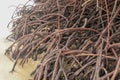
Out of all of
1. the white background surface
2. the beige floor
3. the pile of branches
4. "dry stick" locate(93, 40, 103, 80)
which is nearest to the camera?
"dry stick" locate(93, 40, 103, 80)

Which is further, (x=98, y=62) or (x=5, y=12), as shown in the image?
(x=5, y=12)

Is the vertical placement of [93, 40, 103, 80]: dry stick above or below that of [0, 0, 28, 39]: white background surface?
below

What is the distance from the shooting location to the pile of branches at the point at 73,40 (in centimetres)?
205

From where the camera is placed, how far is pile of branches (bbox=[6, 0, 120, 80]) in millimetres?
2053

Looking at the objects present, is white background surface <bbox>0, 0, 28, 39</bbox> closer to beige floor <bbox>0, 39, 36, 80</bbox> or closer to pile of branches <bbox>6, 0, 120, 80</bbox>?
pile of branches <bbox>6, 0, 120, 80</bbox>

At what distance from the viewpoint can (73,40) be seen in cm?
243

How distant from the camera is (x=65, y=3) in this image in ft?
9.65

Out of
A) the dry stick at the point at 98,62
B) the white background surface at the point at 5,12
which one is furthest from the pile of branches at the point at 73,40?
the white background surface at the point at 5,12

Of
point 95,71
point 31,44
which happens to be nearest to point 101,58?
point 95,71

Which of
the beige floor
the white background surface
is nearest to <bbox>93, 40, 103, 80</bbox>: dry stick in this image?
the beige floor

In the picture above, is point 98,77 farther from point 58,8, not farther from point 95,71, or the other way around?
point 58,8

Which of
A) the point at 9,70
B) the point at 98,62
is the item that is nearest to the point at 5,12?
the point at 9,70

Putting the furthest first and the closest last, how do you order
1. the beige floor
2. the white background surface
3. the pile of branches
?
the white background surface, the beige floor, the pile of branches

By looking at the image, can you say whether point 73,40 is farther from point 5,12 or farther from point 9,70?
point 5,12
